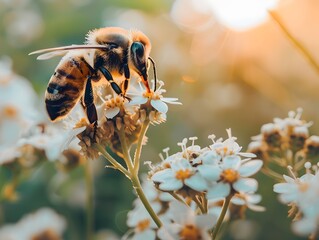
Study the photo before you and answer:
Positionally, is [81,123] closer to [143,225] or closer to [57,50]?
[57,50]

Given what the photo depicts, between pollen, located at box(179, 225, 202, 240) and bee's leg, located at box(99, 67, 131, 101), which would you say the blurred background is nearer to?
bee's leg, located at box(99, 67, 131, 101)

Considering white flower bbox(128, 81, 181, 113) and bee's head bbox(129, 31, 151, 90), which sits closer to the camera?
white flower bbox(128, 81, 181, 113)

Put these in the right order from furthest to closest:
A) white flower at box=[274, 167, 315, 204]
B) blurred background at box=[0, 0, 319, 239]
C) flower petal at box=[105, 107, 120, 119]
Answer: blurred background at box=[0, 0, 319, 239] < flower petal at box=[105, 107, 120, 119] < white flower at box=[274, 167, 315, 204]

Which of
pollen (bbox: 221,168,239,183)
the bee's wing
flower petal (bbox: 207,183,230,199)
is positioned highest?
the bee's wing

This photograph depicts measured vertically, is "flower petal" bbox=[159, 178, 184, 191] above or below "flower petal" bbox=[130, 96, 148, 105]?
below

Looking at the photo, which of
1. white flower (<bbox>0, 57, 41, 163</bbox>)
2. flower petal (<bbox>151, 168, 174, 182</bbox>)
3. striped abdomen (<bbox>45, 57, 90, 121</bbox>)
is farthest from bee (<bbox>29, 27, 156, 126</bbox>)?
white flower (<bbox>0, 57, 41, 163</bbox>)

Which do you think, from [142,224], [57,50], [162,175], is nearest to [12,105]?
[57,50]
